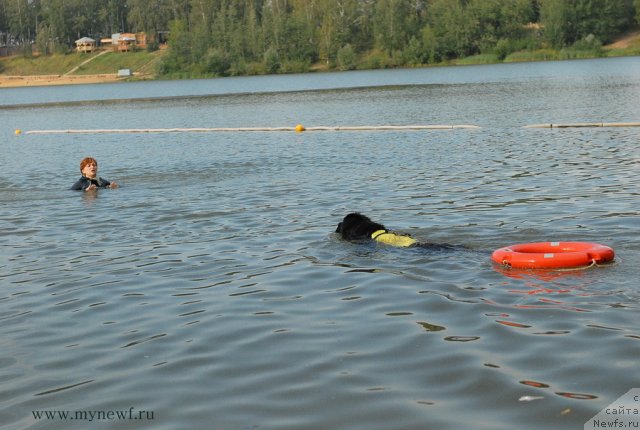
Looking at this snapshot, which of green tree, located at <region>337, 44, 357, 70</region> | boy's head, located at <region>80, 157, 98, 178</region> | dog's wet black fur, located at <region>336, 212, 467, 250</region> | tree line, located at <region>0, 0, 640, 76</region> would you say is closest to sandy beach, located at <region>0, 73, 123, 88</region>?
tree line, located at <region>0, 0, 640, 76</region>

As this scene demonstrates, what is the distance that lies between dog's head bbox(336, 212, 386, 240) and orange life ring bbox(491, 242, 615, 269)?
1.89 meters

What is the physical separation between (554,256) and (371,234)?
2.55 metres

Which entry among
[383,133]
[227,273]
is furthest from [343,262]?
[383,133]

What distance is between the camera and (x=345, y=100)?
5016 cm

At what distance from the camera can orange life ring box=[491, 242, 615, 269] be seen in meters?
8.95

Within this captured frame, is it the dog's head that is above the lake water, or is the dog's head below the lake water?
above

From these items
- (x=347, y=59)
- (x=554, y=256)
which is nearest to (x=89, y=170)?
(x=554, y=256)

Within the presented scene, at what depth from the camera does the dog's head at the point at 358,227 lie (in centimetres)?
1085

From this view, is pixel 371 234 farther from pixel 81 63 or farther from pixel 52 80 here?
pixel 81 63

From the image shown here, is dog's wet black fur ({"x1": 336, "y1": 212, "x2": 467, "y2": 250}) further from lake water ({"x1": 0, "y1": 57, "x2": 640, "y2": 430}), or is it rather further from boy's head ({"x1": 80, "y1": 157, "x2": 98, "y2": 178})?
boy's head ({"x1": 80, "y1": 157, "x2": 98, "y2": 178})

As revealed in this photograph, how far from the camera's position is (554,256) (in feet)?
29.6

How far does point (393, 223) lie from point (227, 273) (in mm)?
3506

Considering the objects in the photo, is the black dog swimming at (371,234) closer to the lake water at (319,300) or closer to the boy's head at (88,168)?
the lake water at (319,300)

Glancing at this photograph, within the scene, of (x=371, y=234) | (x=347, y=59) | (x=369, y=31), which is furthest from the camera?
(x=369, y=31)
